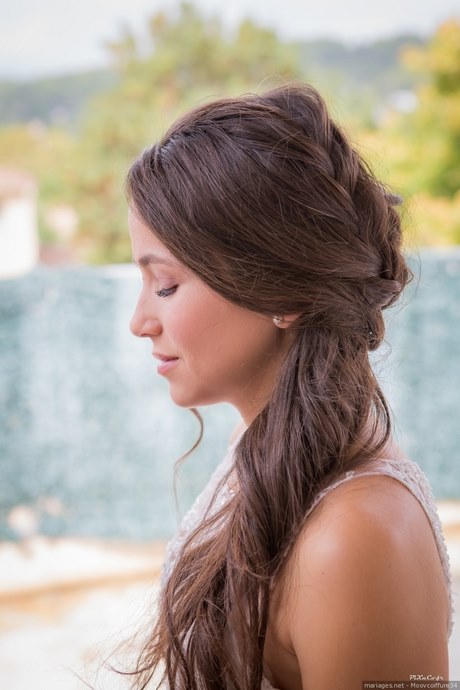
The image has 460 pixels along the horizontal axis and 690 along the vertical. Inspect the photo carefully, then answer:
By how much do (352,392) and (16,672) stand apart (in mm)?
3810

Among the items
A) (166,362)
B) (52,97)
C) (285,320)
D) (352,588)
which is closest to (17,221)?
(52,97)

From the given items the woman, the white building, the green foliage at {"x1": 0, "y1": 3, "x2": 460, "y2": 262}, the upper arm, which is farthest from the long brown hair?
the white building

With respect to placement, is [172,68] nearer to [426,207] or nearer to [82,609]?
[426,207]

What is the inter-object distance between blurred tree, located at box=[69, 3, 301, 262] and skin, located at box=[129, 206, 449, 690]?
847 cm

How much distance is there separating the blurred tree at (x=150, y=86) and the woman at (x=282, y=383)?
819 centimetres

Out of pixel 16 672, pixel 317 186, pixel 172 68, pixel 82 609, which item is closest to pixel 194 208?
pixel 317 186

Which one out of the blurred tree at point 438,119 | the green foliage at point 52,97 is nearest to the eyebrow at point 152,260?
the blurred tree at point 438,119

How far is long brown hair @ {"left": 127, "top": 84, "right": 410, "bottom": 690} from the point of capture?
55.3 inches

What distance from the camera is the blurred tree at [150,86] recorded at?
978 cm

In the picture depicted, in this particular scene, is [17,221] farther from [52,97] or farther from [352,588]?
[352,588]

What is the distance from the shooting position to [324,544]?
1257 mm

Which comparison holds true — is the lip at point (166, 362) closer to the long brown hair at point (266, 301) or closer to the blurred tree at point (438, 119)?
the long brown hair at point (266, 301)

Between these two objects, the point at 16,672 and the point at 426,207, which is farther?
the point at 426,207

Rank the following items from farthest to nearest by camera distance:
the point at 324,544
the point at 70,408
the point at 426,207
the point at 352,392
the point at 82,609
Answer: the point at 426,207
the point at 70,408
the point at 82,609
the point at 352,392
the point at 324,544
